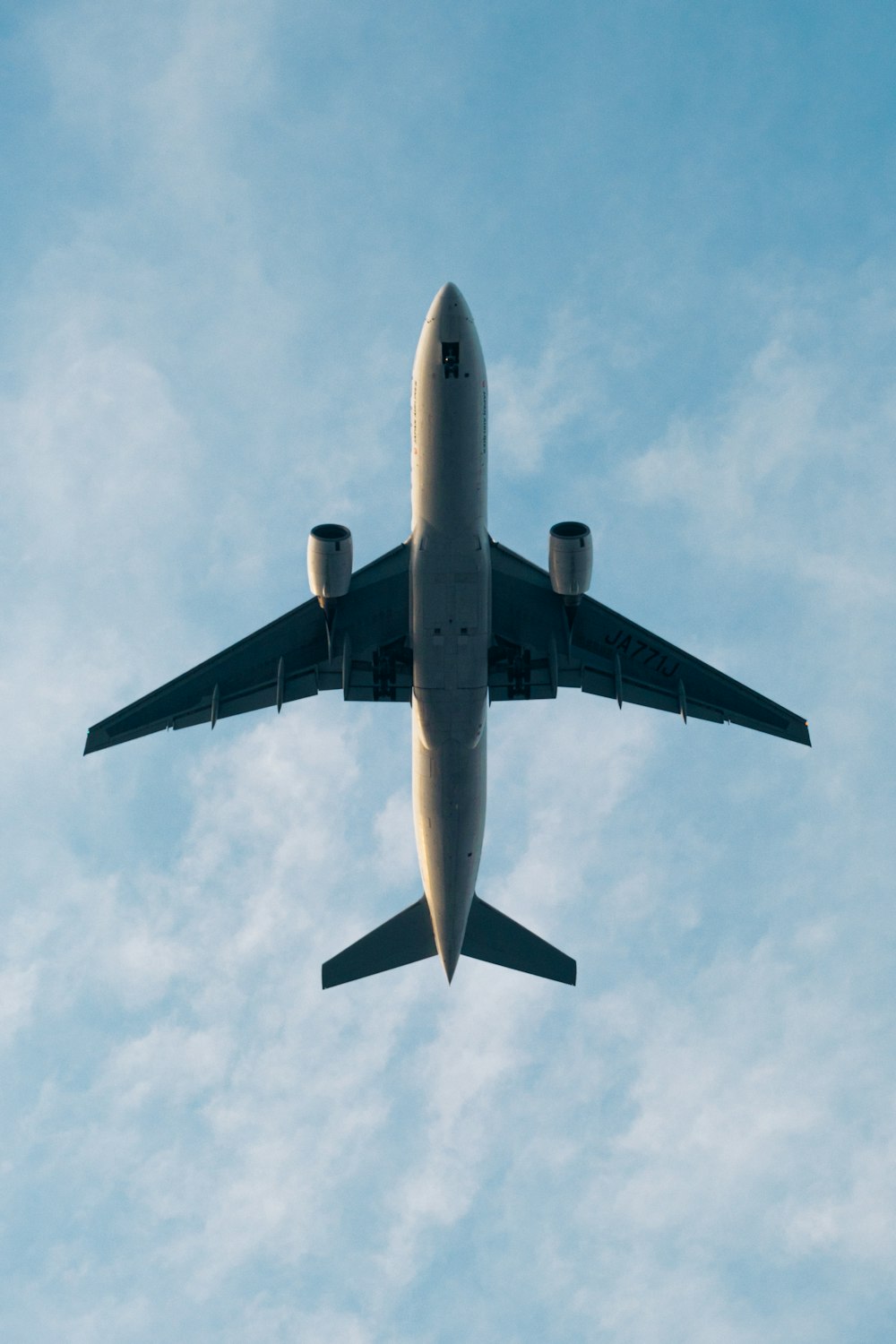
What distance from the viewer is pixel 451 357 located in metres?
30.5

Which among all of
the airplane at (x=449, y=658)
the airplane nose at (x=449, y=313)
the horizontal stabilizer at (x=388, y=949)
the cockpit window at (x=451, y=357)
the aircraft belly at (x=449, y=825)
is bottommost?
the horizontal stabilizer at (x=388, y=949)

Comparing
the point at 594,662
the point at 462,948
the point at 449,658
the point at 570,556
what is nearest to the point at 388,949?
the point at 462,948

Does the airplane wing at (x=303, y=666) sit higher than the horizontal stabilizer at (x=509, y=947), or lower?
higher

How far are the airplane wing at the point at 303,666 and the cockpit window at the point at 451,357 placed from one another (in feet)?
19.4

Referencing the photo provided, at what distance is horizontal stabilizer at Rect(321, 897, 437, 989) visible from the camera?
3938cm

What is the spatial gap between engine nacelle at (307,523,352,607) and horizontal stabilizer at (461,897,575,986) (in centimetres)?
1153

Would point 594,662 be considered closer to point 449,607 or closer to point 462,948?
point 449,607

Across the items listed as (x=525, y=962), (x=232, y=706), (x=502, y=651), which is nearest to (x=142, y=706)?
(x=232, y=706)

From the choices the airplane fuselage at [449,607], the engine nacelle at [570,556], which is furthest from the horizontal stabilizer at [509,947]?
the engine nacelle at [570,556]

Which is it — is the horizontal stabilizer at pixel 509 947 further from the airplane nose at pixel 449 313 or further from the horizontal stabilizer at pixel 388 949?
the airplane nose at pixel 449 313

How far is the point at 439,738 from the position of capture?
33.9 meters

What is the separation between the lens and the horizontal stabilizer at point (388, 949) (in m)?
39.4

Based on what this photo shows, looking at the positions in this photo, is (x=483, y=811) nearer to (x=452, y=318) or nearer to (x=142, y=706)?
(x=142, y=706)

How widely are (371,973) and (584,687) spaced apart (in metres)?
10.5
